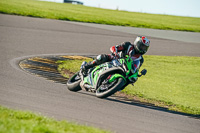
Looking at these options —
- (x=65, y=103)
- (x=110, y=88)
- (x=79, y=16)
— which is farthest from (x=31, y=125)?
(x=79, y=16)

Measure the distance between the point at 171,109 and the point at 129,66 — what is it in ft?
6.11

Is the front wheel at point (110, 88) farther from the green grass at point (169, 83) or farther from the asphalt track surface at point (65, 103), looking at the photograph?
the green grass at point (169, 83)

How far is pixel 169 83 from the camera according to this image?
13.1 meters

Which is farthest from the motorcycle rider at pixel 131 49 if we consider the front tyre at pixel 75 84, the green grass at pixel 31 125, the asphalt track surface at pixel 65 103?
the green grass at pixel 31 125

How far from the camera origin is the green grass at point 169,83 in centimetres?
1034

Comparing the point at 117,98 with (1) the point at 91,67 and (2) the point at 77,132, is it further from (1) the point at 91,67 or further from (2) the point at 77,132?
(2) the point at 77,132

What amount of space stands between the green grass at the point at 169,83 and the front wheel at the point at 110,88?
1961mm

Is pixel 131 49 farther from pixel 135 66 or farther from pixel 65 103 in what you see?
pixel 65 103

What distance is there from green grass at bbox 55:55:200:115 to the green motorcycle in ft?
5.57

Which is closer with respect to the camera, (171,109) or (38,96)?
(38,96)

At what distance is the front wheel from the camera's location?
27.2 ft

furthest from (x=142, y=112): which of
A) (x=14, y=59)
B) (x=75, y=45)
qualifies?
(x=75, y=45)

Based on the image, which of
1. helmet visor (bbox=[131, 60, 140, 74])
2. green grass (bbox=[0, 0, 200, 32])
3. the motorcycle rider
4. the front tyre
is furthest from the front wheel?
green grass (bbox=[0, 0, 200, 32])

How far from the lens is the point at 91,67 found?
364 inches
